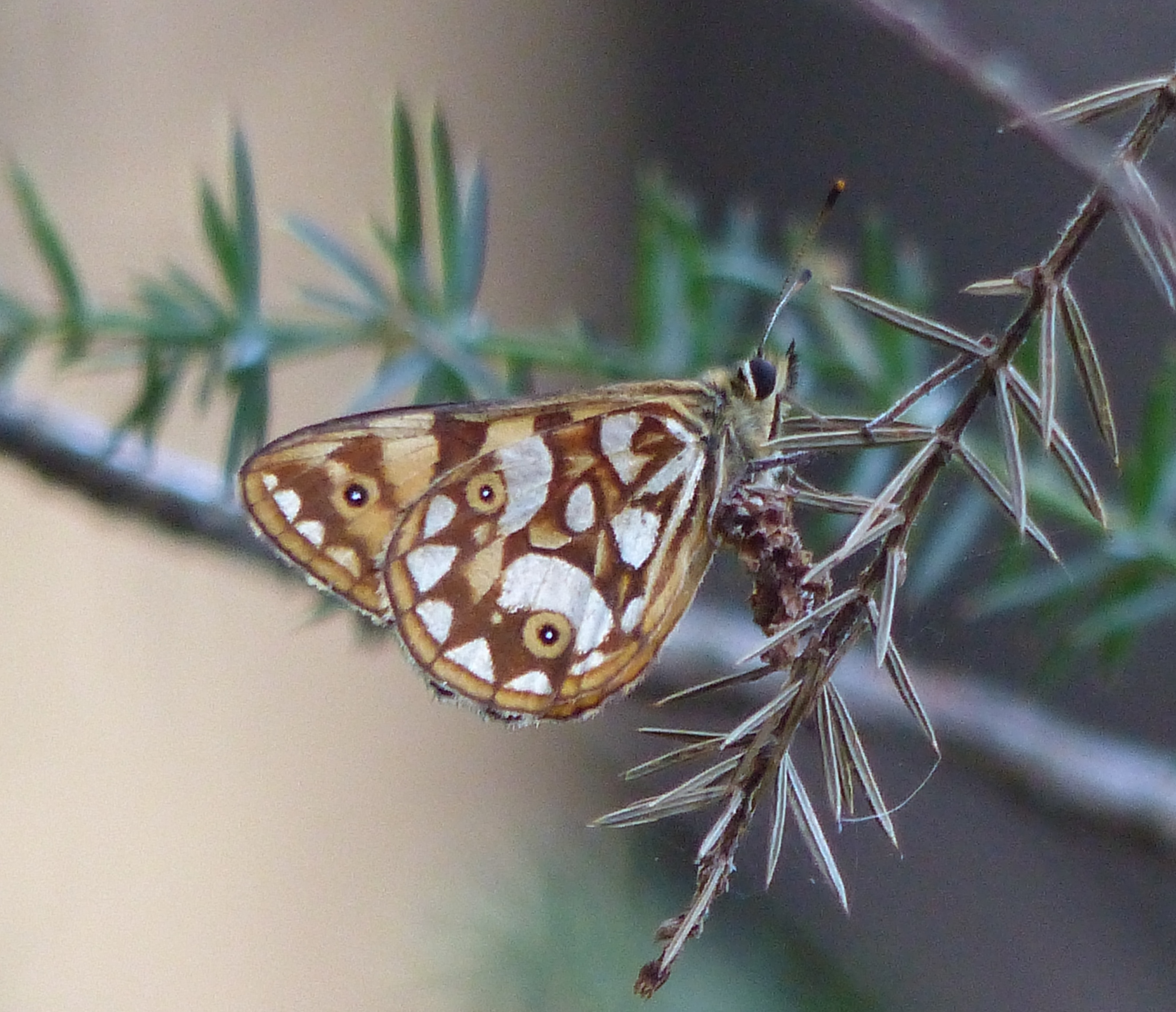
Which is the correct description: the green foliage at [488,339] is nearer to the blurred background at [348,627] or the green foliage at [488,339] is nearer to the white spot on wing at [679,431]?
the white spot on wing at [679,431]

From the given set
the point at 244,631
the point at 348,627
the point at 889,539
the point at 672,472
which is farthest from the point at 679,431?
the point at 244,631

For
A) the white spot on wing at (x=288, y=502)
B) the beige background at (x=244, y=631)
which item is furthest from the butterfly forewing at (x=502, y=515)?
the beige background at (x=244, y=631)

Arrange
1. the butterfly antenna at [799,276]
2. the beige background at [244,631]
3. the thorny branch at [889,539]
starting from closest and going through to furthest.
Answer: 1. the thorny branch at [889,539]
2. the butterfly antenna at [799,276]
3. the beige background at [244,631]

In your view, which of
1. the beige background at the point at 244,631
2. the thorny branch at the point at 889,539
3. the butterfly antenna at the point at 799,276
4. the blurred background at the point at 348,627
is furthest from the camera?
Answer: the beige background at the point at 244,631

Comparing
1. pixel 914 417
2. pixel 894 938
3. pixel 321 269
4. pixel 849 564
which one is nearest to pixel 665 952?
pixel 849 564

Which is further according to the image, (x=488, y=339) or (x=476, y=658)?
(x=488, y=339)

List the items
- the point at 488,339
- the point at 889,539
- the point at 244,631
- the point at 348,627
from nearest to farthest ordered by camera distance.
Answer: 1. the point at 889,539
2. the point at 488,339
3. the point at 348,627
4. the point at 244,631

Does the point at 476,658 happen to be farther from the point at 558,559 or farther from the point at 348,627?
the point at 348,627

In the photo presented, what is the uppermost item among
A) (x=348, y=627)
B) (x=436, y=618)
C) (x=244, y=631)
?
(x=436, y=618)
